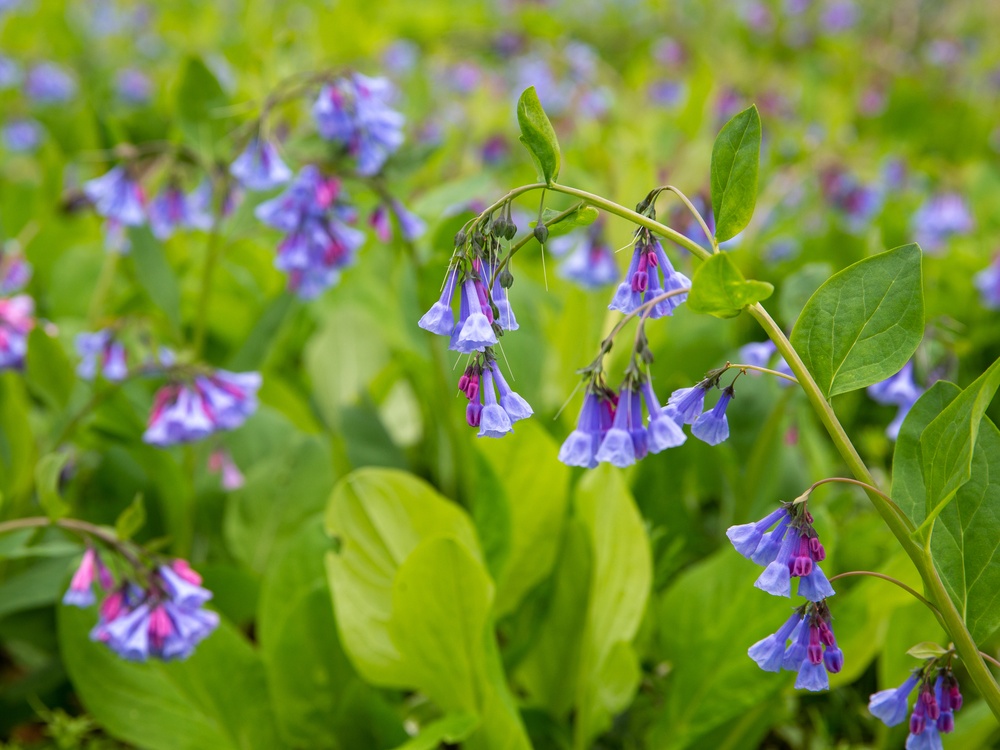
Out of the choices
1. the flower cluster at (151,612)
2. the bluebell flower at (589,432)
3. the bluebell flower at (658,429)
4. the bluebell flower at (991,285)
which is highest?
the bluebell flower at (658,429)

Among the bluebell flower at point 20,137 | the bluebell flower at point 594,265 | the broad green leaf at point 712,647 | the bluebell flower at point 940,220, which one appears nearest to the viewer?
the broad green leaf at point 712,647

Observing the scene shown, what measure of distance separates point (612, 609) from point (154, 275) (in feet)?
3.60

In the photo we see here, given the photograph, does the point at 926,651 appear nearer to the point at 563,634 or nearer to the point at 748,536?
the point at 748,536

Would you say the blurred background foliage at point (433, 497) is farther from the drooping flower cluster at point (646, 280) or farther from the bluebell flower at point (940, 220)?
the drooping flower cluster at point (646, 280)

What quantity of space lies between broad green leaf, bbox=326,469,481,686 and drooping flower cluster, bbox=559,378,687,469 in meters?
0.51

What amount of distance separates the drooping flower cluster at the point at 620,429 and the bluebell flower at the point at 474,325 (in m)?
0.12

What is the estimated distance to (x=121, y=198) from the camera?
1861mm

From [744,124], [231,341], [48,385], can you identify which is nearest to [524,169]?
[231,341]

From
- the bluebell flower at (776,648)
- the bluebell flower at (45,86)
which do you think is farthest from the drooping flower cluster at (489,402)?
the bluebell flower at (45,86)

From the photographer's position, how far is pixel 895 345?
0.94 meters

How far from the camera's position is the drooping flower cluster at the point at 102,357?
1785mm

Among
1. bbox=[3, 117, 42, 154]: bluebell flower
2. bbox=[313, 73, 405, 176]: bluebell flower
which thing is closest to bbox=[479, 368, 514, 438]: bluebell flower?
bbox=[313, 73, 405, 176]: bluebell flower

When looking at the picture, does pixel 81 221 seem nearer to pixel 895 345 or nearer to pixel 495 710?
pixel 495 710

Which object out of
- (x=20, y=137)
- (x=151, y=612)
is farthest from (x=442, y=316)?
(x=20, y=137)
